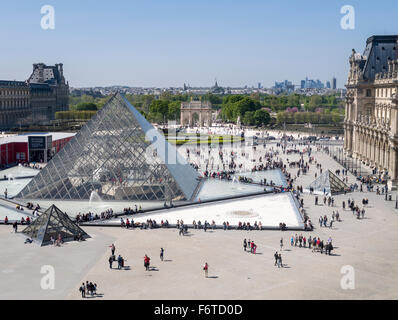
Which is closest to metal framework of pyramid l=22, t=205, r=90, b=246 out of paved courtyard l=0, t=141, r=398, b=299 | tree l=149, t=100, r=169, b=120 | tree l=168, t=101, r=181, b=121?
paved courtyard l=0, t=141, r=398, b=299

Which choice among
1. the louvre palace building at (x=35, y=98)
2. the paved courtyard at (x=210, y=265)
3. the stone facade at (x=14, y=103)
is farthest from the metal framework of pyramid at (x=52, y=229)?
the stone facade at (x=14, y=103)

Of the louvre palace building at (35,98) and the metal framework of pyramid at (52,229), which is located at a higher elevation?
the louvre palace building at (35,98)

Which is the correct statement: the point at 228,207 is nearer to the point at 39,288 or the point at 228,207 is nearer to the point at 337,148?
the point at 39,288

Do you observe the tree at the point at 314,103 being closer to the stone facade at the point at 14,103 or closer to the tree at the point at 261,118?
the tree at the point at 261,118

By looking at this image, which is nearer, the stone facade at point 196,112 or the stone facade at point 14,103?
the stone facade at point 14,103

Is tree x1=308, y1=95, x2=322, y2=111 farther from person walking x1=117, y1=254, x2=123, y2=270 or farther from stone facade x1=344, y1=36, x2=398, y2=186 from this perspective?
person walking x1=117, y1=254, x2=123, y2=270

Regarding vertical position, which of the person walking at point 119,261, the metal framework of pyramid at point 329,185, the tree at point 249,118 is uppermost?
the tree at point 249,118

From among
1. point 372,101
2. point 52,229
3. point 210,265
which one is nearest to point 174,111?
point 372,101
